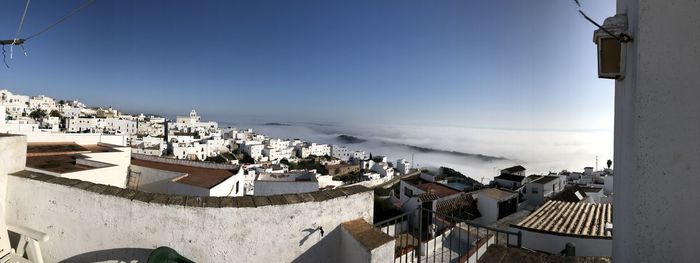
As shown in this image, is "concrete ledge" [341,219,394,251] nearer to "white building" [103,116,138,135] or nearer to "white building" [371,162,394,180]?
"white building" [371,162,394,180]

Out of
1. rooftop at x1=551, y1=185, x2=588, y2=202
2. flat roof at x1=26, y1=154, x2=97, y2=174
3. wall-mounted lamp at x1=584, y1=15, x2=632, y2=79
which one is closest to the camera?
wall-mounted lamp at x1=584, y1=15, x2=632, y2=79

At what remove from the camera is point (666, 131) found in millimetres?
2014

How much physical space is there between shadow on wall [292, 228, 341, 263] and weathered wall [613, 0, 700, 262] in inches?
95.8

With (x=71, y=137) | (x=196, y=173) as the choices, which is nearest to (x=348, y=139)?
(x=196, y=173)

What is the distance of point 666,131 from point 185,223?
3748 millimetres

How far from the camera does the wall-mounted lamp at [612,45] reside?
2387mm

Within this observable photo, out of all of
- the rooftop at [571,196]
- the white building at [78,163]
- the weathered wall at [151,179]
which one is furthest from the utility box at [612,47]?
the rooftop at [571,196]

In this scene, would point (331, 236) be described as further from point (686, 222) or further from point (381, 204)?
point (381, 204)

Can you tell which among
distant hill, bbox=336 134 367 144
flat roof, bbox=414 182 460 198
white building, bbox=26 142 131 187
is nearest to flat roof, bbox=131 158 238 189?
white building, bbox=26 142 131 187

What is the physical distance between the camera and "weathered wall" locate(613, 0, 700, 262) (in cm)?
198

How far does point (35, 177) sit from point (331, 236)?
11.0 ft

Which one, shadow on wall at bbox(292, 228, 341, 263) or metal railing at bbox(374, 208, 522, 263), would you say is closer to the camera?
shadow on wall at bbox(292, 228, 341, 263)

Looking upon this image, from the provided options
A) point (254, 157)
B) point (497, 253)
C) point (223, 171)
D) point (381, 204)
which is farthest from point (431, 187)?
point (254, 157)

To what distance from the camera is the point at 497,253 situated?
2863 mm
